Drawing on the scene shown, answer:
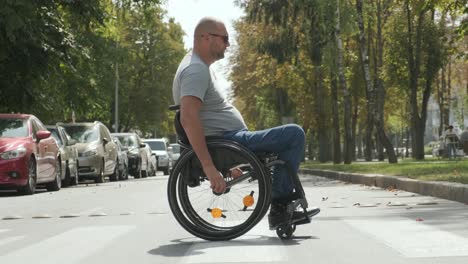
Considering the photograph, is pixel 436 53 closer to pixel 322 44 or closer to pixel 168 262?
pixel 322 44

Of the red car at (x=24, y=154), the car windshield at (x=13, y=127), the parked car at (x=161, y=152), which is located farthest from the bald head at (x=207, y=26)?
the parked car at (x=161, y=152)

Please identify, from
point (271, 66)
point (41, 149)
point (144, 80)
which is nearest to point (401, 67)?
point (271, 66)

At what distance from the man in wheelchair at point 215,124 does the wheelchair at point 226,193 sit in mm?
77

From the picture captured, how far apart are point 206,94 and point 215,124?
0.25 meters

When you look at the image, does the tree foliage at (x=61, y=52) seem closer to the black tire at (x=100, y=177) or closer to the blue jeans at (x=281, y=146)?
the black tire at (x=100, y=177)

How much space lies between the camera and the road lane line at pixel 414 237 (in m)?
6.39

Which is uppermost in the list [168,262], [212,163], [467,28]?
[467,28]

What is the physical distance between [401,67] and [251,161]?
114 ft

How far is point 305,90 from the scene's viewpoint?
51125 mm

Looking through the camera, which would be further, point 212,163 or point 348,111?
point 348,111

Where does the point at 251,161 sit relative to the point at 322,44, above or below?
below

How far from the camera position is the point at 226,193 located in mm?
7406

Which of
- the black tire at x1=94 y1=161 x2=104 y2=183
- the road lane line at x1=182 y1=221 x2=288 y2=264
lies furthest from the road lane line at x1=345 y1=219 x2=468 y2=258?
the black tire at x1=94 y1=161 x2=104 y2=183

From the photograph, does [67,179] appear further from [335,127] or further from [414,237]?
[335,127]
